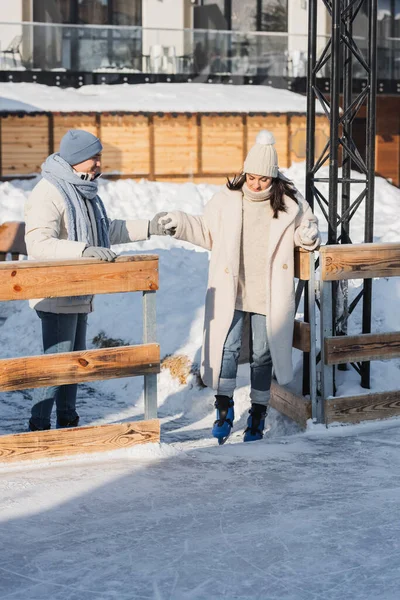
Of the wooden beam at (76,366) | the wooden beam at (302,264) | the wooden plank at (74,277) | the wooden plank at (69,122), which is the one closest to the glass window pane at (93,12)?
the wooden plank at (69,122)

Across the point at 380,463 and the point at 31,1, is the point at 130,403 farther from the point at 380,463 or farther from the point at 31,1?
the point at 31,1

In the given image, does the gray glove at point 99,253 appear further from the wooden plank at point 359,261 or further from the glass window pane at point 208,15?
the glass window pane at point 208,15

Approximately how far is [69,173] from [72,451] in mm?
1564

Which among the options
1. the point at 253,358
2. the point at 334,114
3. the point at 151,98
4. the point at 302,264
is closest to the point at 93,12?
the point at 151,98

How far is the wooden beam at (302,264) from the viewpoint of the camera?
22.0 feet

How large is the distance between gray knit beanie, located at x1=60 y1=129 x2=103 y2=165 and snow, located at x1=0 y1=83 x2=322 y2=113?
687 inches

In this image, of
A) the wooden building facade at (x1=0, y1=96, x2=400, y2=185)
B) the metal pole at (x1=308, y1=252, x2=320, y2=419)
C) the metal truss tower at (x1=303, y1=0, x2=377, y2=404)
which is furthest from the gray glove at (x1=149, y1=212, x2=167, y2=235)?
the wooden building facade at (x1=0, y1=96, x2=400, y2=185)

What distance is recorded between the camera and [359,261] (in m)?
6.72

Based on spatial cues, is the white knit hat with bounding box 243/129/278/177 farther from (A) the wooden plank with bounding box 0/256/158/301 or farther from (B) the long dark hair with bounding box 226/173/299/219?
(A) the wooden plank with bounding box 0/256/158/301

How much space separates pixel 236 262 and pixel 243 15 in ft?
87.4

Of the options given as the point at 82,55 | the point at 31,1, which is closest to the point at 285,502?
the point at 82,55

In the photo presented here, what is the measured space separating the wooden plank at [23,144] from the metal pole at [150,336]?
17420 mm

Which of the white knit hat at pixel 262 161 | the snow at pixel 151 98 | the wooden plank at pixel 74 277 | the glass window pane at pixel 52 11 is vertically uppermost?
the glass window pane at pixel 52 11

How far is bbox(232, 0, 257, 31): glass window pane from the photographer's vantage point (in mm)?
31891
